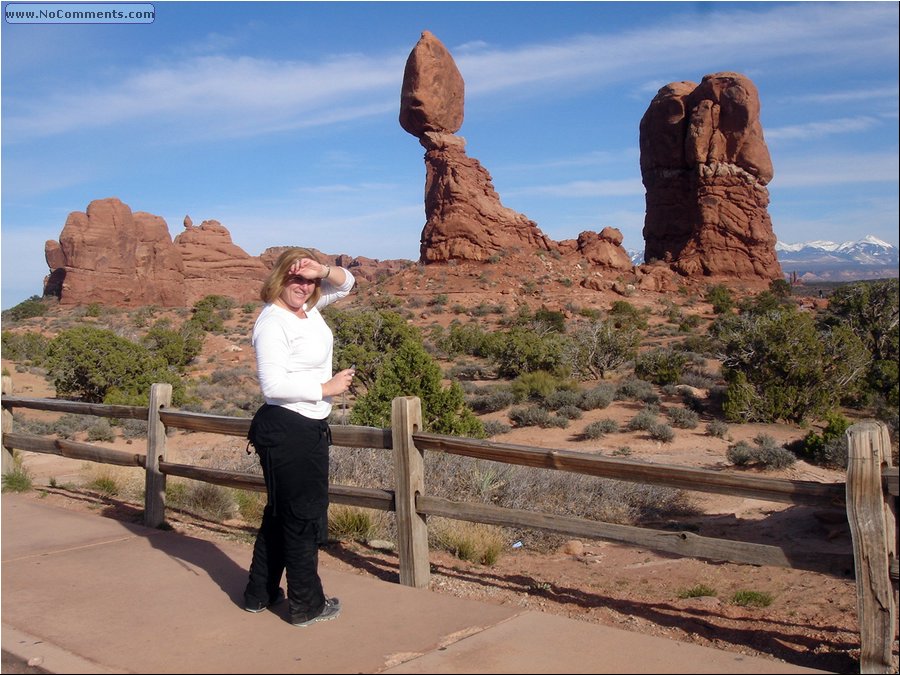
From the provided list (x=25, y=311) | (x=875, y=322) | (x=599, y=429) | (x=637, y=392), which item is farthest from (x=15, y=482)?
→ (x=25, y=311)

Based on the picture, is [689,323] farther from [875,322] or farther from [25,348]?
[25,348]

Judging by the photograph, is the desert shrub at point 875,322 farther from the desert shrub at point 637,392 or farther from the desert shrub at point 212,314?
the desert shrub at point 212,314

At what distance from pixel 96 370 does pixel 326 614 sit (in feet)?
59.4

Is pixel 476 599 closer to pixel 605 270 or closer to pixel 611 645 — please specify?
pixel 611 645

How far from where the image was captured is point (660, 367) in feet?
70.0

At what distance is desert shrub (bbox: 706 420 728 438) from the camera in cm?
1533

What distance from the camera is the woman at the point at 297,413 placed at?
4.09 m

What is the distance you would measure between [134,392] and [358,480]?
44.1 feet

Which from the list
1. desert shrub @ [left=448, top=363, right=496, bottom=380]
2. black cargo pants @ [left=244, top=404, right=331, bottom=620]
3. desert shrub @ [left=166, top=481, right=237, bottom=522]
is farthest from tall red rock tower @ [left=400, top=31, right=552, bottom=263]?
black cargo pants @ [left=244, top=404, right=331, bottom=620]

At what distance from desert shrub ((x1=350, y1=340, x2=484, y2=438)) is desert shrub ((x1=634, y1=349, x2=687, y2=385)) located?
8.99m

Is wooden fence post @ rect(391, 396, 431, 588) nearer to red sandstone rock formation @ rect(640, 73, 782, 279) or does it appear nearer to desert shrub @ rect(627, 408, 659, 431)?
desert shrub @ rect(627, 408, 659, 431)

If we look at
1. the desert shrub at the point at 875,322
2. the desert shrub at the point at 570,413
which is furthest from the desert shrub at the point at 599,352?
the desert shrub at the point at 875,322

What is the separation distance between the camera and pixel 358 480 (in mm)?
8914

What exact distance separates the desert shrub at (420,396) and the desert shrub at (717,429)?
4935mm
